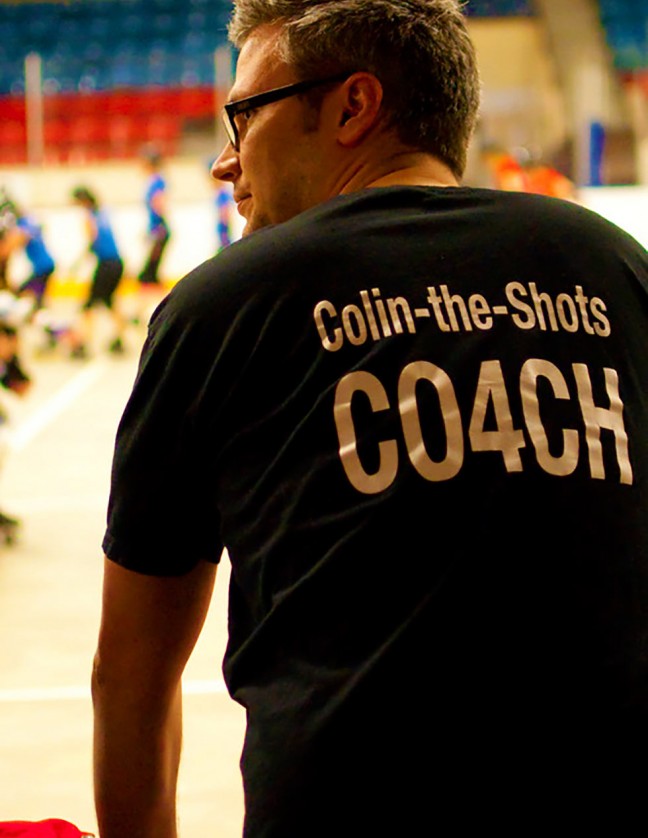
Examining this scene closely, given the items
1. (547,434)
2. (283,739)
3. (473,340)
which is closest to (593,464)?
(547,434)

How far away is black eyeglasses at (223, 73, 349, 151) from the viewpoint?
1.36 meters

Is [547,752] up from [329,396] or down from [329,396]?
down

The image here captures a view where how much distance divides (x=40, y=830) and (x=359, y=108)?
39.8 inches

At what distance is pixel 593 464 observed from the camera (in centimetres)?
120

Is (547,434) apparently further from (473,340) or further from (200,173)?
(200,173)

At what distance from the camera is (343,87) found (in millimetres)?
1355

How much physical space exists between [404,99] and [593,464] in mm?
432

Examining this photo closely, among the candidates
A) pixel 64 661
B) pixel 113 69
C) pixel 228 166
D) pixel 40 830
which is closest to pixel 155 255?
pixel 113 69

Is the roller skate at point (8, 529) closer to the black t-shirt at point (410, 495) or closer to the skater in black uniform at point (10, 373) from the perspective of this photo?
the skater in black uniform at point (10, 373)

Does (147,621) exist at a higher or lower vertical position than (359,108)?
lower

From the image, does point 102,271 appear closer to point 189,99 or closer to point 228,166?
point 189,99

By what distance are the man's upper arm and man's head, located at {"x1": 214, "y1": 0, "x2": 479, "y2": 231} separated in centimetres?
41

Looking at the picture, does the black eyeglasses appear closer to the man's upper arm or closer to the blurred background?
the man's upper arm

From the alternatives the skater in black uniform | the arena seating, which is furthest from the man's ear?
the arena seating
